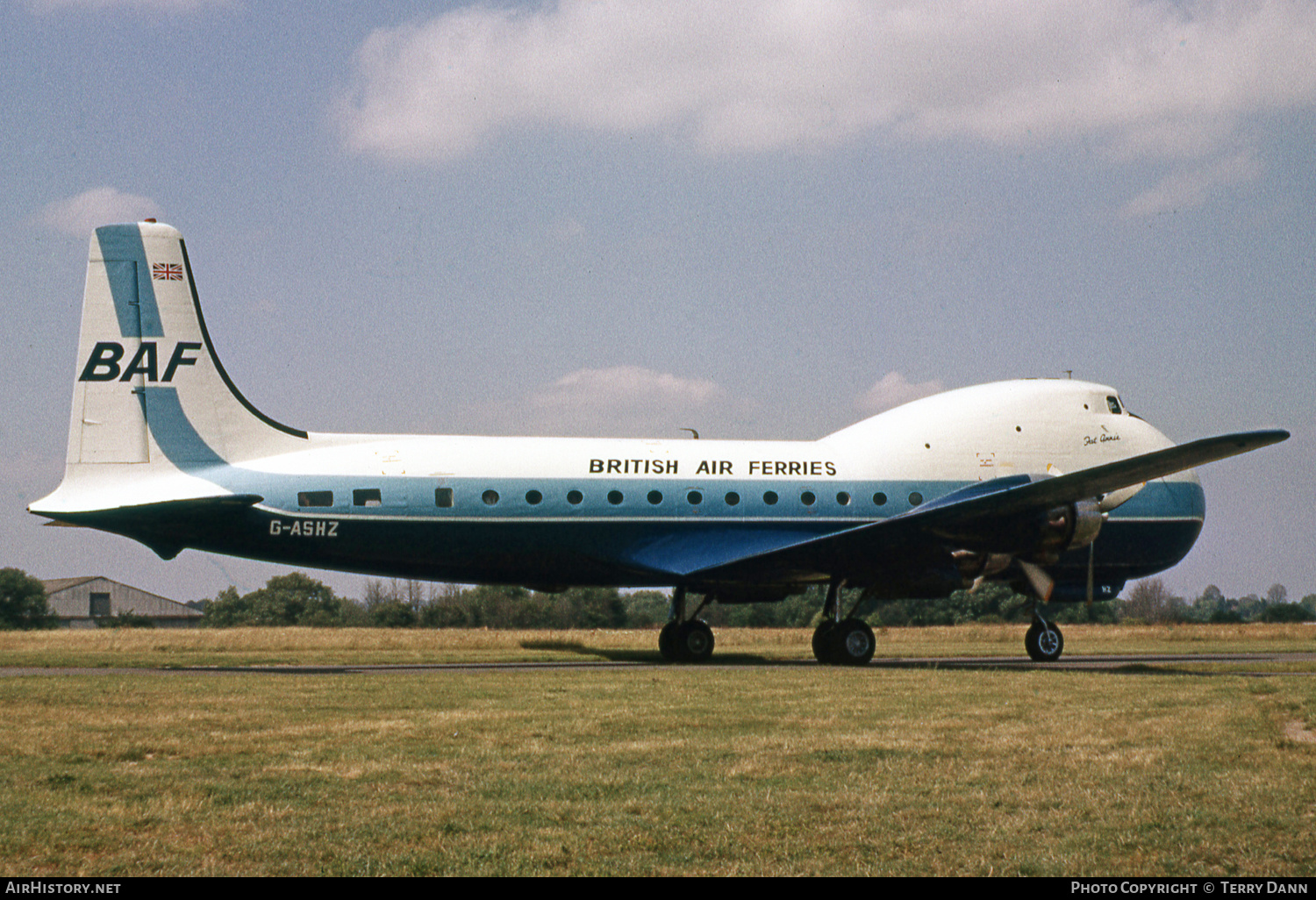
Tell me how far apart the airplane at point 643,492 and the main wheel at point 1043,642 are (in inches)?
2.4

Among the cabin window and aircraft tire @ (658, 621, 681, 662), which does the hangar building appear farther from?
aircraft tire @ (658, 621, 681, 662)

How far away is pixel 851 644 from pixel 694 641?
12.5 ft

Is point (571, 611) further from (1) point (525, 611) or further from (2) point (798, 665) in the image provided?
(2) point (798, 665)

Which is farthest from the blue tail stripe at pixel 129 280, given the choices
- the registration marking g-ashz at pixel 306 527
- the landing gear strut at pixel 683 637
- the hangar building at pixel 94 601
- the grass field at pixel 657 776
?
the hangar building at pixel 94 601

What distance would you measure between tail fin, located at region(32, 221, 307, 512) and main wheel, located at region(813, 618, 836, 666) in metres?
12.9

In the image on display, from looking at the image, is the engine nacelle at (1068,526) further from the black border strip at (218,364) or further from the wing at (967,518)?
the black border strip at (218,364)

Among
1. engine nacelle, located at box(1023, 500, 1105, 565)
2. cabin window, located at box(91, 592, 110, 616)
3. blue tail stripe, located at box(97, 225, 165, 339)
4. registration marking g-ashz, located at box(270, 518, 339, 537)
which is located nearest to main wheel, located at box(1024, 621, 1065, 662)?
engine nacelle, located at box(1023, 500, 1105, 565)

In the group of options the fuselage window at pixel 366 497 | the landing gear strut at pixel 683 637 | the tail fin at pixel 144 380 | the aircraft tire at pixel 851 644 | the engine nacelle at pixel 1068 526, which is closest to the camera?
the tail fin at pixel 144 380

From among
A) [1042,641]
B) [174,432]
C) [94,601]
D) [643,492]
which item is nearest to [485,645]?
[643,492]

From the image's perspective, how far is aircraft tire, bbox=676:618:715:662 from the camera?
84.5ft

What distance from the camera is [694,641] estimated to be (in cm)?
2592

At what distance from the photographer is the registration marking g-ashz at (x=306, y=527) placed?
22.3m

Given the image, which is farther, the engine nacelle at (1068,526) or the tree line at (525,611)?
the tree line at (525,611)
